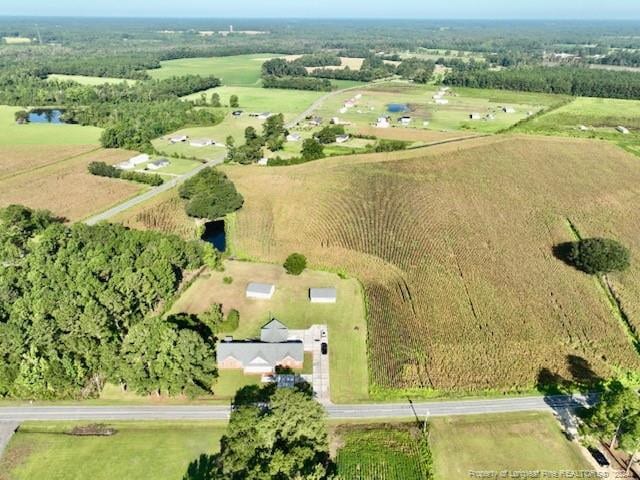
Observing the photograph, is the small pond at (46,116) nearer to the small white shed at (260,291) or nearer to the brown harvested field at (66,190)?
the brown harvested field at (66,190)

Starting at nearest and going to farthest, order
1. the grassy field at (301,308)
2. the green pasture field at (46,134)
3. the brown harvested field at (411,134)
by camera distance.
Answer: the grassy field at (301,308) → the brown harvested field at (411,134) → the green pasture field at (46,134)

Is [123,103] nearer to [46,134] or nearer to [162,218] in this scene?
[46,134]

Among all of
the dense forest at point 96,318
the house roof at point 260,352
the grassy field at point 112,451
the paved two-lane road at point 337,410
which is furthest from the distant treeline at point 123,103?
the grassy field at point 112,451

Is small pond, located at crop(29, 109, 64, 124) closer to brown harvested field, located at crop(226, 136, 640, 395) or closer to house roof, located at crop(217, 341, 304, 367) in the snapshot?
brown harvested field, located at crop(226, 136, 640, 395)

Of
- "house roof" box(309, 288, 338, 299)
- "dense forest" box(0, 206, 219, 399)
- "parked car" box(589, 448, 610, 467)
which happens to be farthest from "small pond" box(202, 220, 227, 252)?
"parked car" box(589, 448, 610, 467)

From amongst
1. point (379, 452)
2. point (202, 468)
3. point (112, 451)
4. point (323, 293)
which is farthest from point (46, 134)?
point (379, 452)

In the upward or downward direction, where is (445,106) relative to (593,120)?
upward
